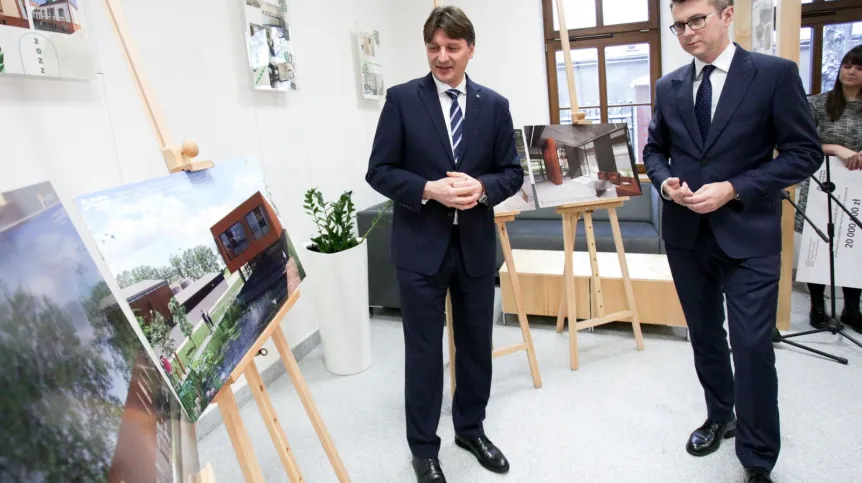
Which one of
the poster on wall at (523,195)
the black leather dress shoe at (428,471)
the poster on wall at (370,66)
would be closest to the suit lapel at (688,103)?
the poster on wall at (523,195)

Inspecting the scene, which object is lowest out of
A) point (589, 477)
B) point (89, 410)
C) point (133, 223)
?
point (589, 477)

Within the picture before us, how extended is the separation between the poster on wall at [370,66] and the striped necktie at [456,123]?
1994 mm

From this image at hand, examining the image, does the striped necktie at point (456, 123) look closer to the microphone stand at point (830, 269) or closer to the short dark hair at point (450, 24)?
the short dark hair at point (450, 24)

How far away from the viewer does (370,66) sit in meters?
3.72

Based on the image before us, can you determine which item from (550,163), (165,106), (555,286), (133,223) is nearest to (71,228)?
(133,223)

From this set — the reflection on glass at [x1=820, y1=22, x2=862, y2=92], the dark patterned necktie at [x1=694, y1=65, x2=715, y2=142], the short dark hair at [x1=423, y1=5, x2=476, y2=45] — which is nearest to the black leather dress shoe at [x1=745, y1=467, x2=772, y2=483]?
the dark patterned necktie at [x1=694, y1=65, x2=715, y2=142]

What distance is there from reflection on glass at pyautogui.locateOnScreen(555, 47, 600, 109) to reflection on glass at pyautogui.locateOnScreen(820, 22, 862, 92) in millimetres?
1479

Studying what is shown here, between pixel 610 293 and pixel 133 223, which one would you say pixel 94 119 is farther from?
pixel 610 293

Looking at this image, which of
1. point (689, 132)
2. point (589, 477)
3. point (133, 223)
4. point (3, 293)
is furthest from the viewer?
point (589, 477)

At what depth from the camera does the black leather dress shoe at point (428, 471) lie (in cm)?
179

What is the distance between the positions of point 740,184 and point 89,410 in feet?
5.38

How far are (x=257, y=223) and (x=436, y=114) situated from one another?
666 mm

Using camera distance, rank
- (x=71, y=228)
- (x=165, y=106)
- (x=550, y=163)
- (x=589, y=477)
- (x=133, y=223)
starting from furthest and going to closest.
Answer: (x=550, y=163) < (x=165, y=106) < (x=589, y=477) < (x=133, y=223) < (x=71, y=228)

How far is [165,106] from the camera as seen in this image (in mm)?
2143
